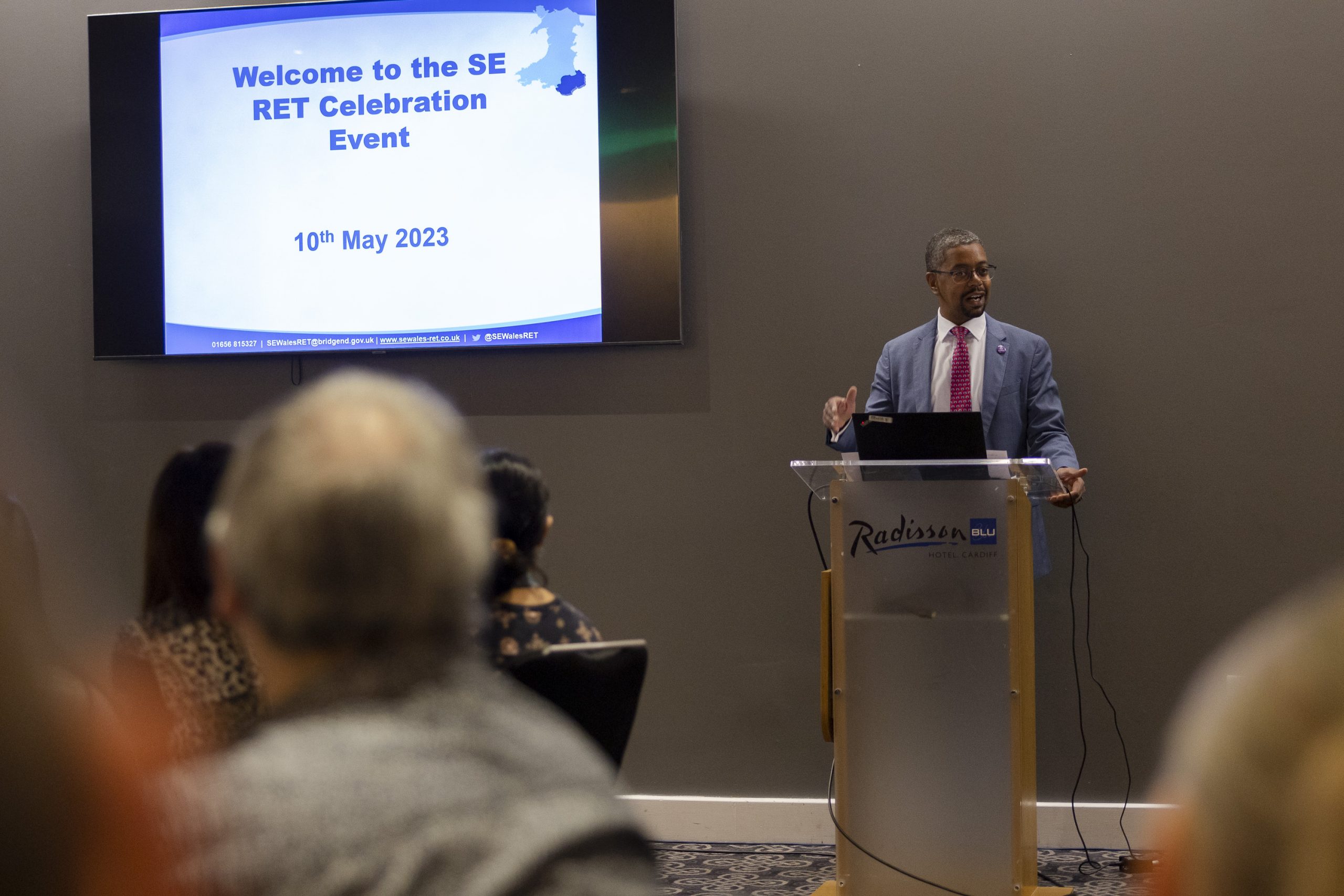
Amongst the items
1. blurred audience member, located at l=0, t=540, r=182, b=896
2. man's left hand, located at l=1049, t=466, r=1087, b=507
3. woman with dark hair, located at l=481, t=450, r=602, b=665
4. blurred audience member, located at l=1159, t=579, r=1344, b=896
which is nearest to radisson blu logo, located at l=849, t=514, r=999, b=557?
man's left hand, located at l=1049, t=466, r=1087, b=507

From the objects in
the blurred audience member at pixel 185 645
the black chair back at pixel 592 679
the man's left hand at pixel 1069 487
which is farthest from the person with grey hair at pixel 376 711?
the man's left hand at pixel 1069 487

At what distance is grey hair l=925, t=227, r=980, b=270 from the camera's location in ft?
13.1

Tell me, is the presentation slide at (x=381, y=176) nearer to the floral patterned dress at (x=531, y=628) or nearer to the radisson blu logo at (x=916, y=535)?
the radisson blu logo at (x=916, y=535)

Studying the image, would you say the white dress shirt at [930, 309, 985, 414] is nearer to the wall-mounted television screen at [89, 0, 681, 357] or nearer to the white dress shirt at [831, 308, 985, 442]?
the white dress shirt at [831, 308, 985, 442]

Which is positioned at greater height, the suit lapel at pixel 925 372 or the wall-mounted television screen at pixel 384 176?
the wall-mounted television screen at pixel 384 176

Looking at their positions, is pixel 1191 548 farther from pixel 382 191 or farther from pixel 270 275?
pixel 270 275

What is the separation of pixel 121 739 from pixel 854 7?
3.91 metres

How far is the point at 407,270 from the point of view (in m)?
4.36

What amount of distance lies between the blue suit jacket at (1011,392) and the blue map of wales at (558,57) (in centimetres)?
145

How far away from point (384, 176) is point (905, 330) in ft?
6.15

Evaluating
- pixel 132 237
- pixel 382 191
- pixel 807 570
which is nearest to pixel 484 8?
pixel 382 191

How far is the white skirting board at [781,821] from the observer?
414cm

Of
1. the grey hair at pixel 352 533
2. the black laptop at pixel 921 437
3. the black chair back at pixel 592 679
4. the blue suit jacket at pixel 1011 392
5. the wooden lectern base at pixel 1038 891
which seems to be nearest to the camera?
the grey hair at pixel 352 533

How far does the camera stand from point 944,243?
4016 mm
